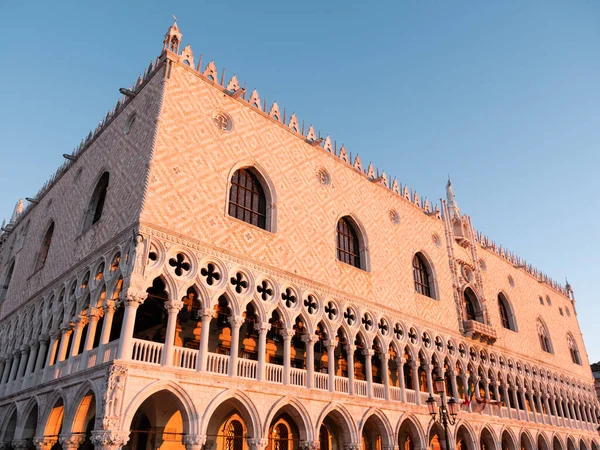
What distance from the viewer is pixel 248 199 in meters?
14.5

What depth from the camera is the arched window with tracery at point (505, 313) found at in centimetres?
2470

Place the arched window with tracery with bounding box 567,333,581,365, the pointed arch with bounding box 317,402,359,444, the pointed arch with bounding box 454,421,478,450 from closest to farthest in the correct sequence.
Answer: the pointed arch with bounding box 317,402,359,444 → the pointed arch with bounding box 454,421,478,450 → the arched window with tracery with bounding box 567,333,581,365

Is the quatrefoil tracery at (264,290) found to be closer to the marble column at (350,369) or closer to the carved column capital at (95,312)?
the marble column at (350,369)

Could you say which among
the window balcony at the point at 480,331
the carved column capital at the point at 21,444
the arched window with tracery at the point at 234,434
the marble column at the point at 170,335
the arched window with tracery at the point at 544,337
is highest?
the arched window with tracery at the point at 544,337

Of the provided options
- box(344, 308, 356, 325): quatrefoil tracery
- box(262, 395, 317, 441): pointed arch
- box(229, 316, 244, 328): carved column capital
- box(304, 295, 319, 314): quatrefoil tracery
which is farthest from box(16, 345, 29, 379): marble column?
box(344, 308, 356, 325): quatrefoil tracery

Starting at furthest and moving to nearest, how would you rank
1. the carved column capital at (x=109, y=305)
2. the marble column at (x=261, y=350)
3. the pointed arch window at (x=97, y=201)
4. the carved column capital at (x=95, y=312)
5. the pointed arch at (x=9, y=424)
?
1. the pointed arch window at (x=97, y=201)
2. the pointed arch at (x=9, y=424)
3. the marble column at (x=261, y=350)
4. the carved column capital at (x=95, y=312)
5. the carved column capital at (x=109, y=305)

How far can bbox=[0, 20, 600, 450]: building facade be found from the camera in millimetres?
11125

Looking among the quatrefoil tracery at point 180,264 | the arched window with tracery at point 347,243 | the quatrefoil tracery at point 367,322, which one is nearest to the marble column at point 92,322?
the quatrefoil tracery at point 180,264

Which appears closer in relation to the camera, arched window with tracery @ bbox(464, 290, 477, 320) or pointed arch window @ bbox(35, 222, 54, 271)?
pointed arch window @ bbox(35, 222, 54, 271)

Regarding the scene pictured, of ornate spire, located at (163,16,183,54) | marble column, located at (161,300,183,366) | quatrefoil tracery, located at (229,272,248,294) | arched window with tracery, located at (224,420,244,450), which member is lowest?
arched window with tracery, located at (224,420,244,450)

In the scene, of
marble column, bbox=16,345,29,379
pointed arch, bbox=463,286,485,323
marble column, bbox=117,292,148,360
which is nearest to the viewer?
marble column, bbox=117,292,148,360

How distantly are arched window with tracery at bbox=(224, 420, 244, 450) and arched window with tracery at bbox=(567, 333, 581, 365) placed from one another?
77.4 ft

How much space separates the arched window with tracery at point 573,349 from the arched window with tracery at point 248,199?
24.1 metres

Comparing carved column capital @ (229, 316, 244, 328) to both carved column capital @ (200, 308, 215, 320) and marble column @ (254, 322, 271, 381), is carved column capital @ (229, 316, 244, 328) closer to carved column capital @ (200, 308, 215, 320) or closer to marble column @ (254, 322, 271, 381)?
carved column capital @ (200, 308, 215, 320)
